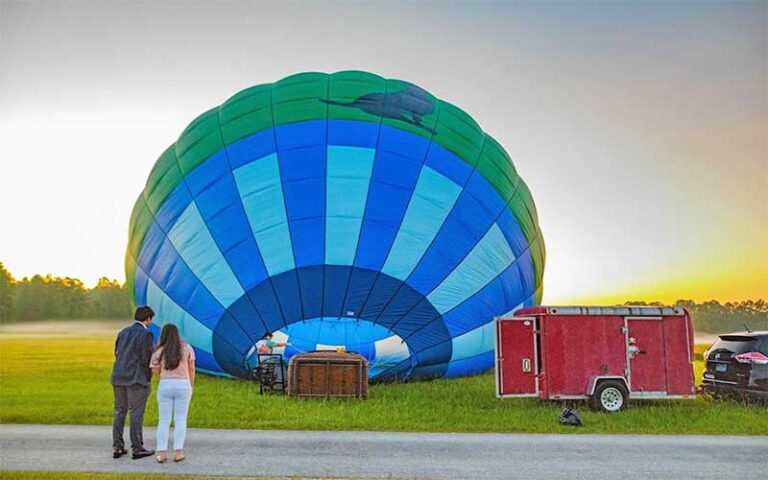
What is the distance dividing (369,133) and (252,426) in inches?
187

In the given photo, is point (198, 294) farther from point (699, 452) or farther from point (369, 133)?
point (699, 452)

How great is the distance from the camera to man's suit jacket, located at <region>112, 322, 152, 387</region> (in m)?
6.18

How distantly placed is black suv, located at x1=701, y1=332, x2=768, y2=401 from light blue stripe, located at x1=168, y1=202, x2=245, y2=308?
6.70 meters

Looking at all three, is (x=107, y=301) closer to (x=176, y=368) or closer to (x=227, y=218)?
(x=227, y=218)

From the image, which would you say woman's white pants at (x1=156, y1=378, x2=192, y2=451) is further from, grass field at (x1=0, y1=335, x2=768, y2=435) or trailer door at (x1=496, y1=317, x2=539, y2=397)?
trailer door at (x1=496, y1=317, x2=539, y2=397)

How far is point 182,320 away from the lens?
1064 centimetres

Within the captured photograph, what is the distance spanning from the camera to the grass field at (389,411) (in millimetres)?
7703

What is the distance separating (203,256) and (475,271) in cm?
396

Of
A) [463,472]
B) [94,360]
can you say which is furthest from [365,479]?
[94,360]

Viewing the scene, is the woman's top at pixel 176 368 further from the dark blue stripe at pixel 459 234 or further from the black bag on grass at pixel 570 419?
the dark blue stripe at pixel 459 234

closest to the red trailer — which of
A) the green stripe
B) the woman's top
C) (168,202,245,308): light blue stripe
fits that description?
the green stripe

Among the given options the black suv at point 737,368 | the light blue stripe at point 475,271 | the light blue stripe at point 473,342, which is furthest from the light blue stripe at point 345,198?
the black suv at point 737,368

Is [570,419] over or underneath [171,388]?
underneath

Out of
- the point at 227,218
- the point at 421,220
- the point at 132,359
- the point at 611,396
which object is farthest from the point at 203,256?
the point at 611,396
